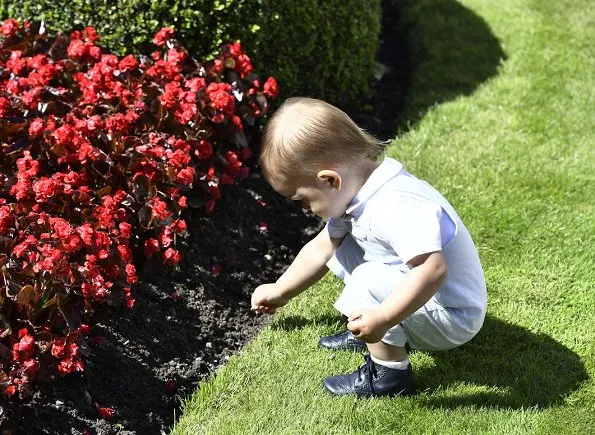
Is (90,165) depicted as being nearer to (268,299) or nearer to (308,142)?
(268,299)

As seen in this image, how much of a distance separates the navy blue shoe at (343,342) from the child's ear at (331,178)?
2.71 feet

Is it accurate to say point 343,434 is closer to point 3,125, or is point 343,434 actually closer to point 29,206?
point 29,206

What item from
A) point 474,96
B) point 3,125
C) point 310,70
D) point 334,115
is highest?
point 334,115

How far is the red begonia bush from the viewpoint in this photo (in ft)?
10.1

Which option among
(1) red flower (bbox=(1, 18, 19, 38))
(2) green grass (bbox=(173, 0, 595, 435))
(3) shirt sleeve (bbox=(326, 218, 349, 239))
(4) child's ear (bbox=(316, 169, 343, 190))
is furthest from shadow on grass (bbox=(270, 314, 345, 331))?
(1) red flower (bbox=(1, 18, 19, 38))

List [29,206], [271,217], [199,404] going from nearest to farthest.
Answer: [199,404] < [29,206] < [271,217]

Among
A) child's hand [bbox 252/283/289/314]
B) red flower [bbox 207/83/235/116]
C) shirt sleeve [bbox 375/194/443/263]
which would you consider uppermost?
shirt sleeve [bbox 375/194/443/263]

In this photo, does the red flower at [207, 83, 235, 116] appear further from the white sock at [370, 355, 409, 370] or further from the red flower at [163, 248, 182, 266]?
the white sock at [370, 355, 409, 370]

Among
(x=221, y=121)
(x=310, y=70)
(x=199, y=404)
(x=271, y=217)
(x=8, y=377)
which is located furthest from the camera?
(x=310, y=70)

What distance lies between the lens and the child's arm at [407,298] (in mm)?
2807

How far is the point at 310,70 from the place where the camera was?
203 inches

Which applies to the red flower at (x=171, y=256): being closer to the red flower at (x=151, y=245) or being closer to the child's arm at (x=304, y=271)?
the red flower at (x=151, y=245)

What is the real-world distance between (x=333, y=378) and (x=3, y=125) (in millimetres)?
1825

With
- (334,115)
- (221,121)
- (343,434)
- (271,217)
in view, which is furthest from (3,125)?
(343,434)
